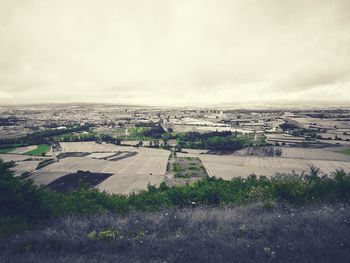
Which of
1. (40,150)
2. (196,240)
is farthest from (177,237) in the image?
(40,150)

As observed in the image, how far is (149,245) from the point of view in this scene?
9.24 meters

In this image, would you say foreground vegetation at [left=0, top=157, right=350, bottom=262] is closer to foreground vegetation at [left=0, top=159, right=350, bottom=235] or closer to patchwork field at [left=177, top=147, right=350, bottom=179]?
foreground vegetation at [left=0, top=159, right=350, bottom=235]

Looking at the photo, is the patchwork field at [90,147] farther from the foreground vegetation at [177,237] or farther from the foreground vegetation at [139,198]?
the foreground vegetation at [177,237]

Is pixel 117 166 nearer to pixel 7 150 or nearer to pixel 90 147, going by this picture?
pixel 90 147

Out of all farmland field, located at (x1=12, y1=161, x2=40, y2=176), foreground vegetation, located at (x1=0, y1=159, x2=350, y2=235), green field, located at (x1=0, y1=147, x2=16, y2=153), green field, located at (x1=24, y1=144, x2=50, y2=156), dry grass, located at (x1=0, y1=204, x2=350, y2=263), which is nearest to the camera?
dry grass, located at (x1=0, y1=204, x2=350, y2=263)

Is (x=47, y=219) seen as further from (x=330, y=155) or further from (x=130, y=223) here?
(x=330, y=155)

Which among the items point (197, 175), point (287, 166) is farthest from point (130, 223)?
point (287, 166)

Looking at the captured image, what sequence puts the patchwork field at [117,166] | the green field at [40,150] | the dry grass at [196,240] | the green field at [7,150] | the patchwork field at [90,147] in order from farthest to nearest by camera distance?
the patchwork field at [90,147] → the green field at [7,150] → the green field at [40,150] → the patchwork field at [117,166] → the dry grass at [196,240]

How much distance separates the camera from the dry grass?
792cm

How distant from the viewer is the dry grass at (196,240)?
7.92 meters

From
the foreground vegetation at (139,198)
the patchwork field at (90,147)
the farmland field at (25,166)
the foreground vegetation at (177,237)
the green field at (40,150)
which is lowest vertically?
the patchwork field at (90,147)

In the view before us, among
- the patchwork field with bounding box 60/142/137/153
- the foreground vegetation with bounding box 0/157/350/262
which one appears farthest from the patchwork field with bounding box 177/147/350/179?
the foreground vegetation with bounding box 0/157/350/262

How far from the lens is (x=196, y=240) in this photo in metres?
9.44

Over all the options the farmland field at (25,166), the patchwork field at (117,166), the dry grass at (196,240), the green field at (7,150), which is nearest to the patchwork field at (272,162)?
the patchwork field at (117,166)
